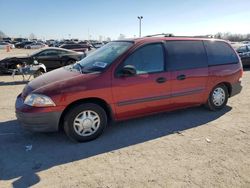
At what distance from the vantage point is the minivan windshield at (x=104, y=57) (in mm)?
4730

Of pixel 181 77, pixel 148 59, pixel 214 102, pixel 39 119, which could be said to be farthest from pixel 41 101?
pixel 214 102

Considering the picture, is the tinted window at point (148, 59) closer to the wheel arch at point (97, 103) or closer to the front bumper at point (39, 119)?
the wheel arch at point (97, 103)

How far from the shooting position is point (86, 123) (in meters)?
4.47

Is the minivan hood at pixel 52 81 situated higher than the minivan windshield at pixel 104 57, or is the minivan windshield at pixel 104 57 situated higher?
the minivan windshield at pixel 104 57

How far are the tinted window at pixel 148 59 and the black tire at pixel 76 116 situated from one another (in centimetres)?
100

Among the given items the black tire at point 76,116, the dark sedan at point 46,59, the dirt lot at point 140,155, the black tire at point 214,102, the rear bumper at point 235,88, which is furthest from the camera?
the dark sedan at point 46,59

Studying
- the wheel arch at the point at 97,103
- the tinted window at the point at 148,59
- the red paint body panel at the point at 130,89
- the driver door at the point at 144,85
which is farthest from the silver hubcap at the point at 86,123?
the tinted window at the point at 148,59

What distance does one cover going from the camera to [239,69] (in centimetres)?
632

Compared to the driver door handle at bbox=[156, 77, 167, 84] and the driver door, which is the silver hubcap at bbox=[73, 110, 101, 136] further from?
the driver door handle at bbox=[156, 77, 167, 84]

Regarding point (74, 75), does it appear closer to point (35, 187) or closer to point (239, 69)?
point (35, 187)

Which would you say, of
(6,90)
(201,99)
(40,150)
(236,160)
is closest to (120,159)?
(40,150)

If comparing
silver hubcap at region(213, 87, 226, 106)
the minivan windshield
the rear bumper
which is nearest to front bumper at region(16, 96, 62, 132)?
the minivan windshield

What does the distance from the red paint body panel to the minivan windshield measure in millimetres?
147

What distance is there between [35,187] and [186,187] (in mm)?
Answer: 1843
